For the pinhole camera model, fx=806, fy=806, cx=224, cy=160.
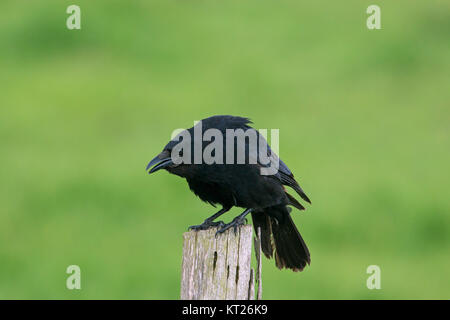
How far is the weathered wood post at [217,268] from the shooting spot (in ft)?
18.0

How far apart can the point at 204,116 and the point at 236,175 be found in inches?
357

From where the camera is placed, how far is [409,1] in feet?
77.2

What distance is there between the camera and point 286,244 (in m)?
7.89

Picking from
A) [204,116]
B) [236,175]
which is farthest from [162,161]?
[204,116]

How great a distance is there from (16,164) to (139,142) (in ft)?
8.28

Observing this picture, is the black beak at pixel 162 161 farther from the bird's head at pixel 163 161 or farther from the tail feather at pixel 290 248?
the tail feather at pixel 290 248

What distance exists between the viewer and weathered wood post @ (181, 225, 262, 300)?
5.50 m

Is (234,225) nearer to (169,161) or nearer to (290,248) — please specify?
(169,161)

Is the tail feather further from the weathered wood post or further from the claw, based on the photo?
the weathered wood post

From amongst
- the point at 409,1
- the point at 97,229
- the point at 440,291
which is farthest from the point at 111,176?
the point at 409,1

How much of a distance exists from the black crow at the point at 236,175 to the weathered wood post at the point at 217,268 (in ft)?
3.70

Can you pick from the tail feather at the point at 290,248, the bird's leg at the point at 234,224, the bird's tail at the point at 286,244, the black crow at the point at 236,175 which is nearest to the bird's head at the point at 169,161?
the black crow at the point at 236,175
